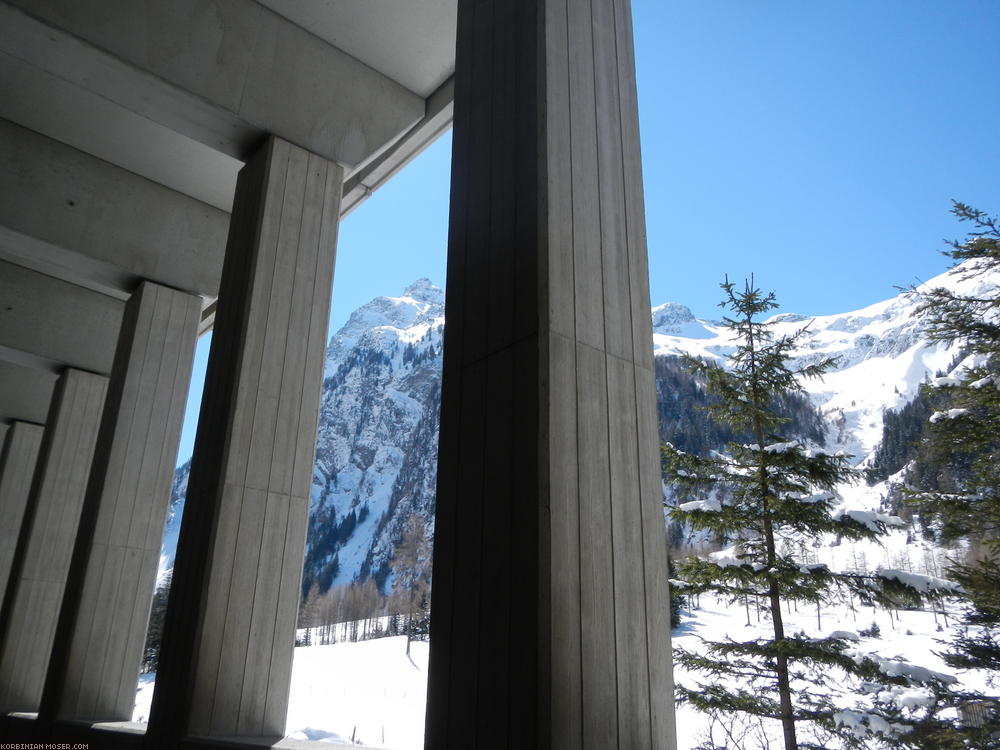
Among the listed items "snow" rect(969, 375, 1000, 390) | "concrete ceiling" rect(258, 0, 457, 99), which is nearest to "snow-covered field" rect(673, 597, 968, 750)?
"snow" rect(969, 375, 1000, 390)

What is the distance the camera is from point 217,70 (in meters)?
4.51

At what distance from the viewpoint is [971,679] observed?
107 ft

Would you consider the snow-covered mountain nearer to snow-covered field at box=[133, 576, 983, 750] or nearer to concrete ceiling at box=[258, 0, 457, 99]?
snow-covered field at box=[133, 576, 983, 750]

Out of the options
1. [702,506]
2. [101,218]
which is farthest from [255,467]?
[702,506]

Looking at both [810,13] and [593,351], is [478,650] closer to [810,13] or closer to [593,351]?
[593,351]

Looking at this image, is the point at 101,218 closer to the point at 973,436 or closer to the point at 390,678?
the point at 973,436

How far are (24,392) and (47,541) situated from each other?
307 cm

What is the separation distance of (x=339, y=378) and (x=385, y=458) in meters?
19.3

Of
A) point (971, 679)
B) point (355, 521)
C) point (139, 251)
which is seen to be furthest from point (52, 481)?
point (355, 521)

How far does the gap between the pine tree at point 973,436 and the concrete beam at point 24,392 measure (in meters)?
11.7

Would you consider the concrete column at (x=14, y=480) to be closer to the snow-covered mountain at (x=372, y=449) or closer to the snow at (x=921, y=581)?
the snow at (x=921, y=581)

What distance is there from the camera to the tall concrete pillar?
163 centimetres

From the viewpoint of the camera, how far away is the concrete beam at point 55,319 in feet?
25.8

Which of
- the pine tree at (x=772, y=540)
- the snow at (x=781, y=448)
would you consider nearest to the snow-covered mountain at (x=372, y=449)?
the pine tree at (x=772, y=540)
